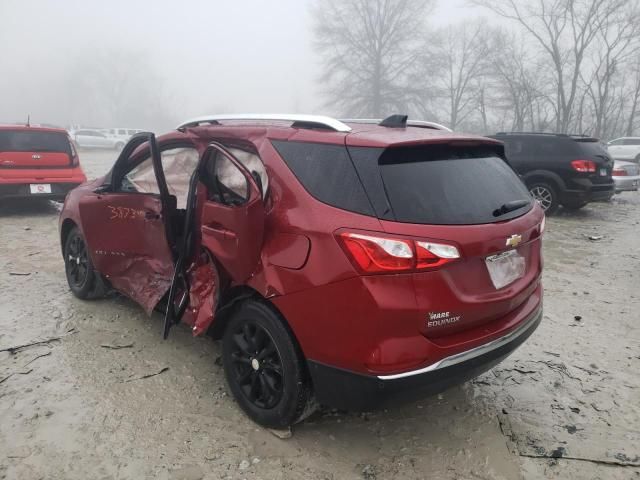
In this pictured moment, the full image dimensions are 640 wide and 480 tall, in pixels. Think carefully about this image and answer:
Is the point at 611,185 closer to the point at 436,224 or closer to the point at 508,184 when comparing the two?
Result: the point at 508,184

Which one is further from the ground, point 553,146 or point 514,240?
point 553,146

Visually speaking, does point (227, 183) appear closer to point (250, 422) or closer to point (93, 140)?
point (250, 422)

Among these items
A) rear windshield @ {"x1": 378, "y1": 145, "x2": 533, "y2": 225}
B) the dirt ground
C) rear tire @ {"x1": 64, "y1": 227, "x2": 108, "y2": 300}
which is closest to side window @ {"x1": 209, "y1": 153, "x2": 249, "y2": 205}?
rear windshield @ {"x1": 378, "y1": 145, "x2": 533, "y2": 225}

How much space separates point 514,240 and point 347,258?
92cm

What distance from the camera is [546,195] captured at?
993 centimetres

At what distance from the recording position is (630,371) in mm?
3486

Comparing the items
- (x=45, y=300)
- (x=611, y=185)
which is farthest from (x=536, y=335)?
(x=611, y=185)

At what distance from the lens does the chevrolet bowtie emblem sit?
249 centimetres

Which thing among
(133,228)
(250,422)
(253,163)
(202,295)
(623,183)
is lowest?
(250,422)

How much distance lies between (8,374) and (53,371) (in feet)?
0.89

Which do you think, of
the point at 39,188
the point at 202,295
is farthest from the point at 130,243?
the point at 39,188

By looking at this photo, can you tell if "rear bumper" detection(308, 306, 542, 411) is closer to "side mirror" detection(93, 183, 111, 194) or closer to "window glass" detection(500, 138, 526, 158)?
"side mirror" detection(93, 183, 111, 194)

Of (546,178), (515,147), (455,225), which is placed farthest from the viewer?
(515,147)

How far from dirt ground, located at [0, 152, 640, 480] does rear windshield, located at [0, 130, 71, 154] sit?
4.90 metres
